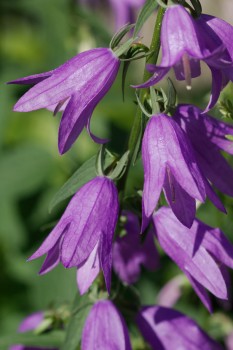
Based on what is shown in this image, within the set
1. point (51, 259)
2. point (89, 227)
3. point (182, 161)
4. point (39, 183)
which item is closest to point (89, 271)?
point (51, 259)

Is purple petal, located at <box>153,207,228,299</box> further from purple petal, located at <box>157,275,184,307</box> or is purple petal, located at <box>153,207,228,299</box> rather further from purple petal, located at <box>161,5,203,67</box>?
purple petal, located at <box>157,275,184,307</box>

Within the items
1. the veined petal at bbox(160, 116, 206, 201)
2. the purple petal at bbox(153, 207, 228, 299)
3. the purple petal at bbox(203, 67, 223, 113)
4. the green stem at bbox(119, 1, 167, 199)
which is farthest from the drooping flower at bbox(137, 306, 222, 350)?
the purple petal at bbox(203, 67, 223, 113)

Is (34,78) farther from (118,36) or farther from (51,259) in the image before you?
(51,259)

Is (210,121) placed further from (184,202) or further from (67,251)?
(67,251)

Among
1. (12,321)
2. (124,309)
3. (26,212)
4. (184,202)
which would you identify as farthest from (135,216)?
(26,212)

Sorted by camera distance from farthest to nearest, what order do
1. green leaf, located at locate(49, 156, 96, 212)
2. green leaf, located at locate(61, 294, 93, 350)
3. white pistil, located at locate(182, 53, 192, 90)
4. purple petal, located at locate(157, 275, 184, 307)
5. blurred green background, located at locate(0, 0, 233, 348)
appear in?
blurred green background, located at locate(0, 0, 233, 348)
purple petal, located at locate(157, 275, 184, 307)
green leaf, located at locate(61, 294, 93, 350)
green leaf, located at locate(49, 156, 96, 212)
white pistil, located at locate(182, 53, 192, 90)

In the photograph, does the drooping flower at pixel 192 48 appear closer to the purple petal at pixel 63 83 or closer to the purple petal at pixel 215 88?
the purple petal at pixel 215 88

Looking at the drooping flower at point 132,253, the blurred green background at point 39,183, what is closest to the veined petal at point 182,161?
the drooping flower at point 132,253
